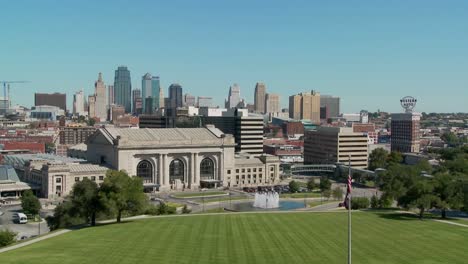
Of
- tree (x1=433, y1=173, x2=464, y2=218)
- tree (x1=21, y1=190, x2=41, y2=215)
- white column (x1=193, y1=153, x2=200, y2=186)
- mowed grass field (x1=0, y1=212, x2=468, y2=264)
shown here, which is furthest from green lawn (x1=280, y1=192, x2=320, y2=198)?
tree (x1=21, y1=190, x2=41, y2=215)

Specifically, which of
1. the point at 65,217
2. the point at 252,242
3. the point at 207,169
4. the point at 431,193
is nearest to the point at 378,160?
the point at 207,169

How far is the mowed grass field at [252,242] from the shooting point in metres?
56.1

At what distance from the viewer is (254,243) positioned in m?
Answer: 63.6

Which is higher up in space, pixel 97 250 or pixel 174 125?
pixel 174 125

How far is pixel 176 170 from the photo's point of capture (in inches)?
5605

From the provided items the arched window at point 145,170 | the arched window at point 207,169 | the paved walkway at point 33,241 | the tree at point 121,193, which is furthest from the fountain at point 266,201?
the paved walkway at point 33,241

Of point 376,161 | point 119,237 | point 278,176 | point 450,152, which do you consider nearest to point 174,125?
point 278,176

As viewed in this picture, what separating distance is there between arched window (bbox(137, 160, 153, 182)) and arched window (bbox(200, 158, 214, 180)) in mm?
14227

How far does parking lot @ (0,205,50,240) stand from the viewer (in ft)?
279

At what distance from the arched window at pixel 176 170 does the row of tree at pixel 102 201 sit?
205 feet

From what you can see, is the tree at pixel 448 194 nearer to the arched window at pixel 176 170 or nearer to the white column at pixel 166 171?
the white column at pixel 166 171

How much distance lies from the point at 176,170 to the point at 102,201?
223 feet

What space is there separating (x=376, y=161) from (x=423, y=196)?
95.1 metres

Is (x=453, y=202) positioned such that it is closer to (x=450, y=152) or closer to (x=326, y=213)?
(x=326, y=213)
